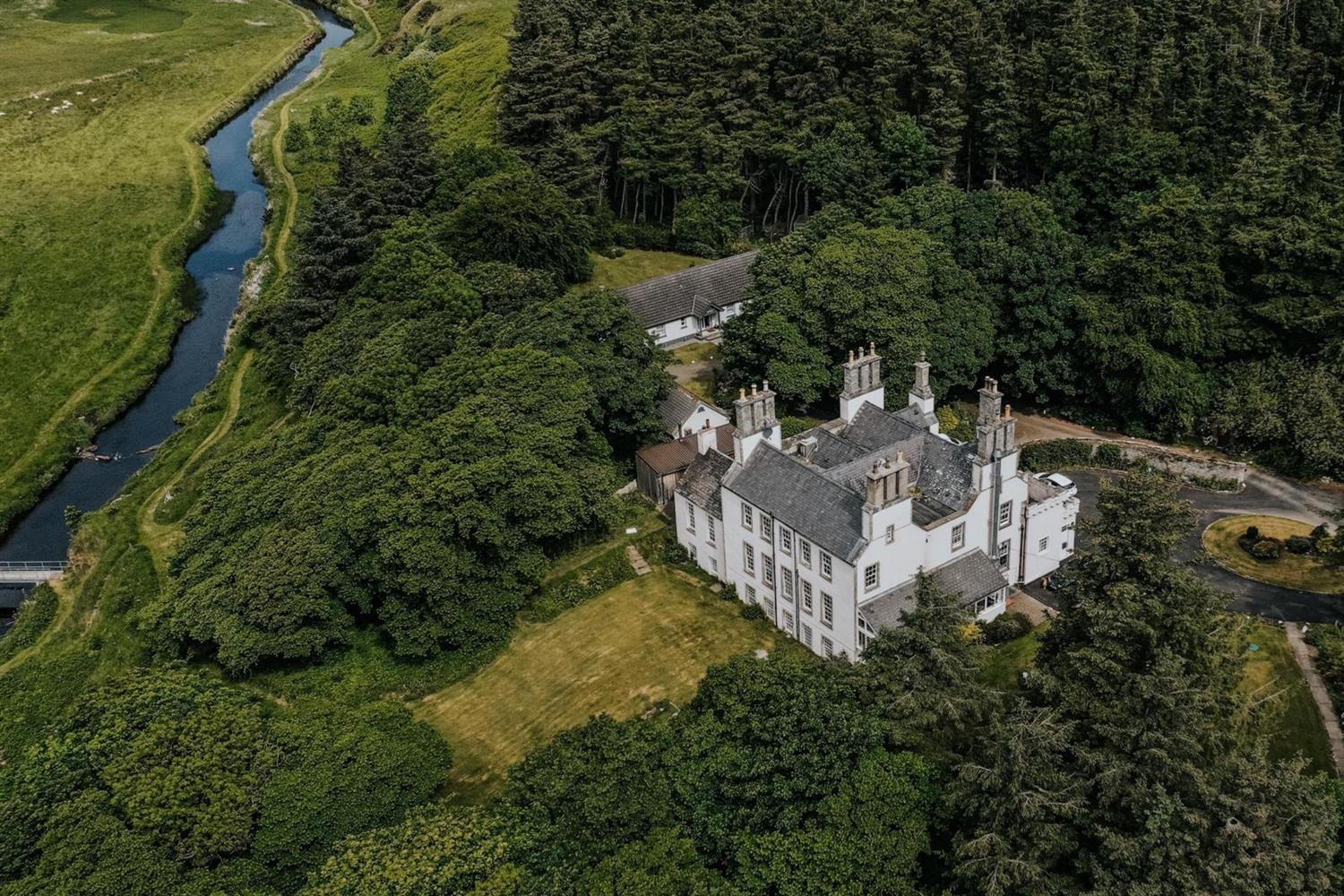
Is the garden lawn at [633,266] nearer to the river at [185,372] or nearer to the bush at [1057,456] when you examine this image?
the river at [185,372]

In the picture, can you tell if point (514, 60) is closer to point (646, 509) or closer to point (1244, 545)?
point (646, 509)

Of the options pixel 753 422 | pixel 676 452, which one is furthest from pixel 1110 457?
pixel 676 452

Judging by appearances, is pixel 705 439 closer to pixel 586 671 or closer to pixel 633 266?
pixel 586 671

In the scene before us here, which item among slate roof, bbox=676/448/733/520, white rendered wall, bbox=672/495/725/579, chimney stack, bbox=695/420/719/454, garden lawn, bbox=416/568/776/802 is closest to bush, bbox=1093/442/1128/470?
chimney stack, bbox=695/420/719/454

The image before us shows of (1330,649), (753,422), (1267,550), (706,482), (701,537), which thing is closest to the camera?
(1330,649)

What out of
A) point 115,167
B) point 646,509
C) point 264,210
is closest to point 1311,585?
point 646,509

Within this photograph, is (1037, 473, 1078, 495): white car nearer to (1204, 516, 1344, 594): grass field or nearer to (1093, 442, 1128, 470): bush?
(1093, 442, 1128, 470): bush

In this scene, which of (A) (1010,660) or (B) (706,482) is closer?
(A) (1010,660)

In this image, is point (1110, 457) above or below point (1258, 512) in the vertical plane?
above
